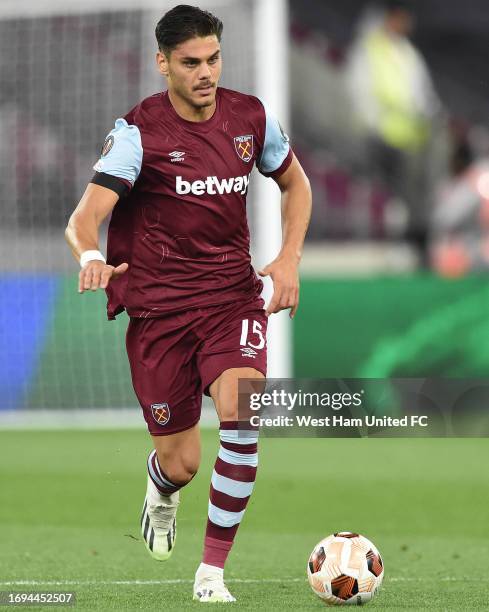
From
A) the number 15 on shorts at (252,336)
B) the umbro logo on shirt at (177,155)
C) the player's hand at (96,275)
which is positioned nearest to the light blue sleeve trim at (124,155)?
the umbro logo on shirt at (177,155)

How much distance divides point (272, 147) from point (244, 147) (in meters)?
0.19

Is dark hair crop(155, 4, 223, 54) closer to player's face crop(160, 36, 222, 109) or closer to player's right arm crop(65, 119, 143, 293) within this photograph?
player's face crop(160, 36, 222, 109)

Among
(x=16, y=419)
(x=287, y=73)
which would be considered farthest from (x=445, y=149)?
(x=16, y=419)

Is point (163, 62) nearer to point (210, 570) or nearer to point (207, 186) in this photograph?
point (207, 186)

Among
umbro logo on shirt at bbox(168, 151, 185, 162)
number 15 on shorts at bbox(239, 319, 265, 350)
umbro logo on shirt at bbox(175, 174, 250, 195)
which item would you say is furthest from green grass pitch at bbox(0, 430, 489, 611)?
umbro logo on shirt at bbox(168, 151, 185, 162)

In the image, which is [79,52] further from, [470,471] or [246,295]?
[246,295]

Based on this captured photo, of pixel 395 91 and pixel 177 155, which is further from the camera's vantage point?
pixel 395 91

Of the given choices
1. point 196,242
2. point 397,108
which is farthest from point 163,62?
point 397,108

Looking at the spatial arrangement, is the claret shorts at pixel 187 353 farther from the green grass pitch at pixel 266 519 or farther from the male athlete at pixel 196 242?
the green grass pitch at pixel 266 519

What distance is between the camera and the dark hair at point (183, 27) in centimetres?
593

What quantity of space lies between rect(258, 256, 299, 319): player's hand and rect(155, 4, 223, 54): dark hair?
97cm

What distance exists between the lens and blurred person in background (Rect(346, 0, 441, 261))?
15852mm

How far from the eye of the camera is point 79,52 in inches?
555

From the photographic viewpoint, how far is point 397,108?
1652 cm
